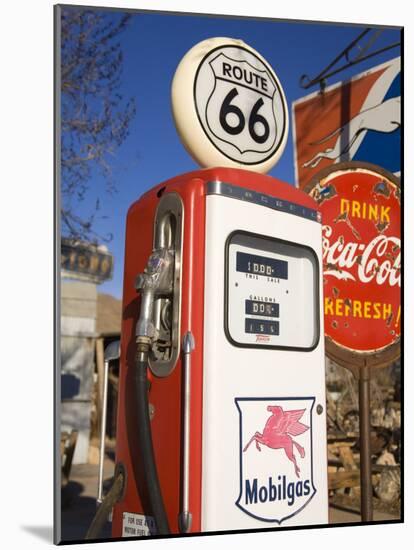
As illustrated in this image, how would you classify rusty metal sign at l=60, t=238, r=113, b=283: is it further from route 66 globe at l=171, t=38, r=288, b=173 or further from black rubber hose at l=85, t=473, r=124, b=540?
black rubber hose at l=85, t=473, r=124, b=540

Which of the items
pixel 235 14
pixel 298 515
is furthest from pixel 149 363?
pixel 235 14

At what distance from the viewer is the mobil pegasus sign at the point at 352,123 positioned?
12.7 feet

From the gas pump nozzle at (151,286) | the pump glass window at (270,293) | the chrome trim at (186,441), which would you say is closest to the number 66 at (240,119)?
the pump glass window at (270,293)

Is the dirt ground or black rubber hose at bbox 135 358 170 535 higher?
black rubber hose at bbox 135 358 170 535

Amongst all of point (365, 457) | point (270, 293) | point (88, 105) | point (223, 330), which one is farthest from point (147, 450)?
point (88, 105)

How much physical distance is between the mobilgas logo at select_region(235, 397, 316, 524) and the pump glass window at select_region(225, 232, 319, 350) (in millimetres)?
229

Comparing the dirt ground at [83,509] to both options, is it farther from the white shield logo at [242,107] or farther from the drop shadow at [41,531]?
the white shield logo at [242,107]

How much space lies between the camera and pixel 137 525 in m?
2.87

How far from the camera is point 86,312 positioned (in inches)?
214

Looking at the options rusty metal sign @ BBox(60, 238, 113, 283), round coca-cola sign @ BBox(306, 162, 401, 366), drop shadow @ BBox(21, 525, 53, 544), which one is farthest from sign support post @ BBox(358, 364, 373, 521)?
rusty metal sign @ BBox(60, 238, 113, 283)

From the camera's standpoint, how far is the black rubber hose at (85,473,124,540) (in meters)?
2.88

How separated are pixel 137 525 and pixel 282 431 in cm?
61

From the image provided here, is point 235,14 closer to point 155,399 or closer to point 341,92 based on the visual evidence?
point 341,92

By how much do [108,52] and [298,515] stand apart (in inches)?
97.3
